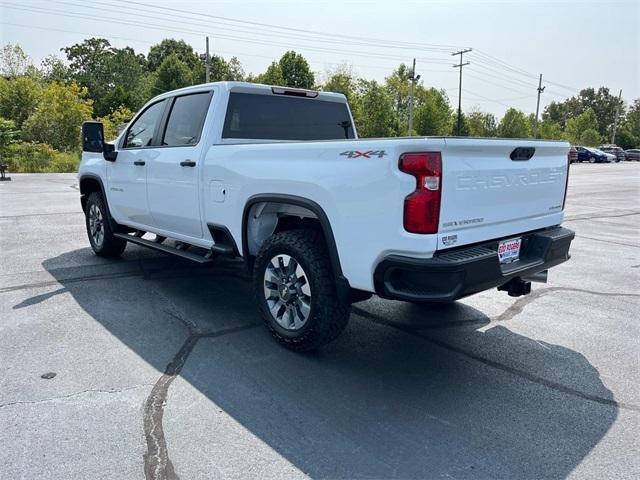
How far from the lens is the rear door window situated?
16.2 feet

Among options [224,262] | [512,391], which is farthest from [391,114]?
[512,391]

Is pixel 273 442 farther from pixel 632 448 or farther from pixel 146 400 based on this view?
pixel 632 448

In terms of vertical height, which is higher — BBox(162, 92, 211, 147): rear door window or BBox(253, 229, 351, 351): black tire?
BBox(162, 92, 211, 147): rear door window

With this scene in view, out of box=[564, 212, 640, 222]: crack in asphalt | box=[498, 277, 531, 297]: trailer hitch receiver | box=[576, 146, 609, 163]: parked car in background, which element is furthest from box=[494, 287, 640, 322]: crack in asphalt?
box=[576, 146, 609, 163]: parked car in background

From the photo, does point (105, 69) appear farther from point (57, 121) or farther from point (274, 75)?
point (57, 121)

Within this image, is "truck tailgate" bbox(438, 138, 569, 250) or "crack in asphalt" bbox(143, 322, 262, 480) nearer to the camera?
"crack in asphalt" bbox(143, 322, 262, 480)

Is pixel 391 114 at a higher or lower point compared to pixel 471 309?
higher

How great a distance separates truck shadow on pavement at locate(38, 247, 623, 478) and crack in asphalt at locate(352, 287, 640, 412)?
0.05 feet

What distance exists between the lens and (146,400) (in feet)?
10.6

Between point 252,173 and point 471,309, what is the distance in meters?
2.60

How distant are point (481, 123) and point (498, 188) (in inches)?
2613

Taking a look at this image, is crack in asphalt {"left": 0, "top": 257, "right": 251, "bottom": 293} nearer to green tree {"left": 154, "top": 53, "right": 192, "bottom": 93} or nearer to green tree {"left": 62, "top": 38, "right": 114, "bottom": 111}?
green tree {"left": 154, "top": 53, "right": 192, "bottom": 93}

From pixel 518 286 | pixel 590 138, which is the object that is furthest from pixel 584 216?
Answer: pixel 590 138

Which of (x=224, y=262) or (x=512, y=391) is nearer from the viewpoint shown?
(x=512, y=391)
